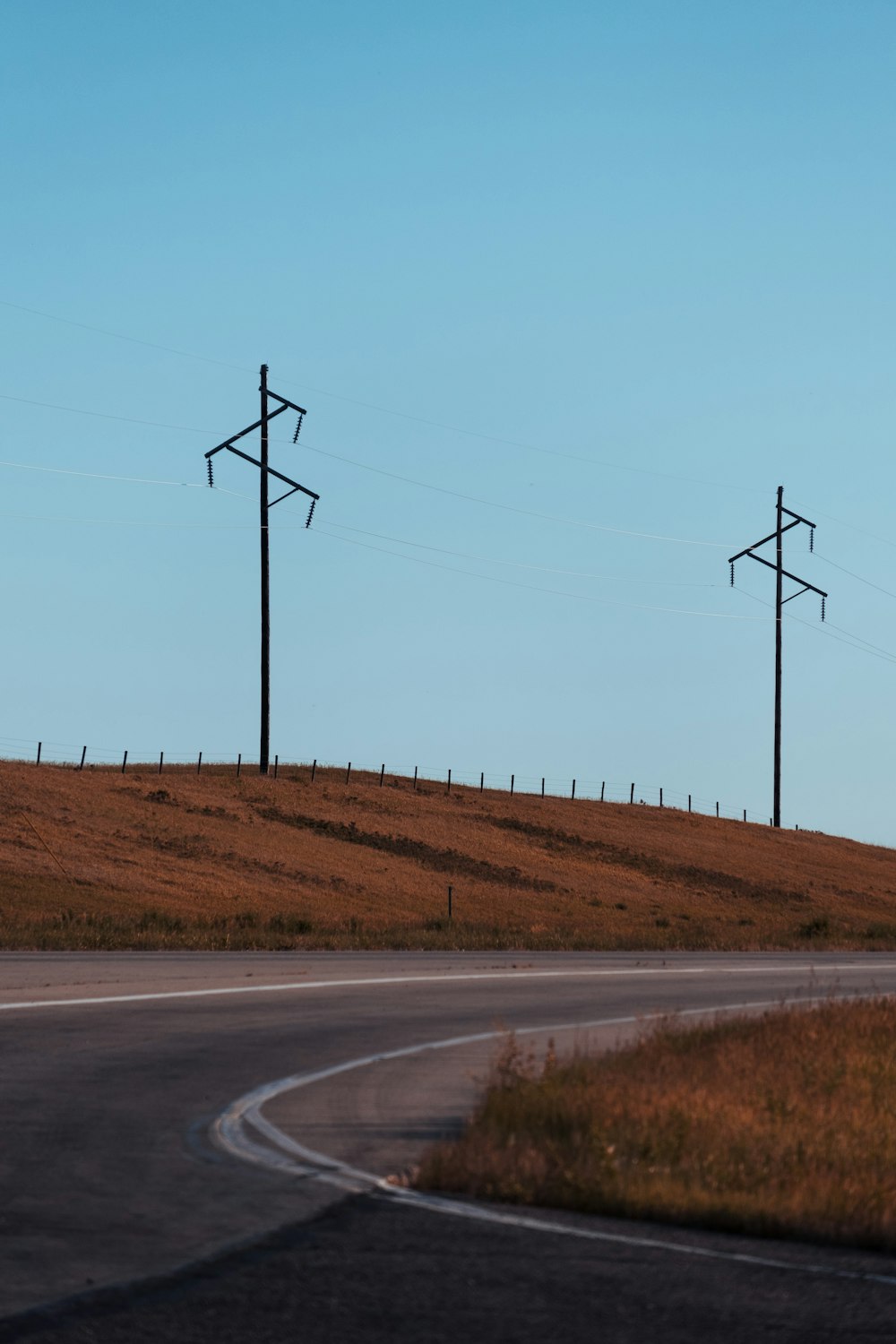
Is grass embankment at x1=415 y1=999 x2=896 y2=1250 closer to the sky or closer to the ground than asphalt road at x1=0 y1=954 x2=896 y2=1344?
closer to the sky

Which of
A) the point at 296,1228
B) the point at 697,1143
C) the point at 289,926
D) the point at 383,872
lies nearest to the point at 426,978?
the point at 289,926

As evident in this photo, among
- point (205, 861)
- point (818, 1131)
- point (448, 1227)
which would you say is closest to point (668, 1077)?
point (818, 1131)

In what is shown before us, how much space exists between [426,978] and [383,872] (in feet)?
127

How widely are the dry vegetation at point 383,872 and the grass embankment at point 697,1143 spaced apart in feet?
52.7

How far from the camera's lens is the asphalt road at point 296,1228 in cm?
600

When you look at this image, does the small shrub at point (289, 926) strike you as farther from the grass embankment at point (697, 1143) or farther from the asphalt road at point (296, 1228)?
the grass embankment at point (697, 1143)

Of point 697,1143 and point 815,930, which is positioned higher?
point 815,930

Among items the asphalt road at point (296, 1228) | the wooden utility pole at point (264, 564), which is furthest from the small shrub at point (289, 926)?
the wooden utility pole at point (264, 564)

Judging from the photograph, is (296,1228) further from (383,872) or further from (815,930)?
(383,872)

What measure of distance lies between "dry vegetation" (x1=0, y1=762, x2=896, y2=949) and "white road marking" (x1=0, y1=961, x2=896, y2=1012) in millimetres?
5601

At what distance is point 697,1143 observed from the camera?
360 inches

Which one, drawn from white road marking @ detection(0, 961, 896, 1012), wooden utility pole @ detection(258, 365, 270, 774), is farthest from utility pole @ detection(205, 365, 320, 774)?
white road marking @ detection(0, 961, 896, 1012)

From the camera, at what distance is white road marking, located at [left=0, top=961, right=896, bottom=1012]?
1722 centimetres

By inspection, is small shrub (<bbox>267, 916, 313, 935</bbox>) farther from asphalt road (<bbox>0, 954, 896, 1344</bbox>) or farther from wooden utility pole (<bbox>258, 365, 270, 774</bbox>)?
wooden utility pole (<bbox>258, 365, 270, 774</bbox>)
